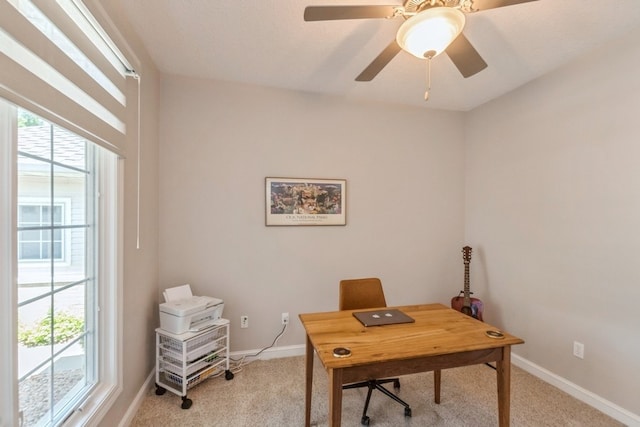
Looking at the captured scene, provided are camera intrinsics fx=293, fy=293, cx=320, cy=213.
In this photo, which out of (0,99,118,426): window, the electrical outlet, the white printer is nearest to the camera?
(0,99,118,426): window

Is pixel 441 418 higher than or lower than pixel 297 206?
lower

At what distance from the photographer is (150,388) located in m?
2.25

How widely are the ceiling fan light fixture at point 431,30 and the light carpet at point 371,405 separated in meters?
2.23

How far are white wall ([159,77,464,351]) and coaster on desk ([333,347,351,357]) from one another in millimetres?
1483

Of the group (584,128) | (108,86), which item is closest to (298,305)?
(108,86)

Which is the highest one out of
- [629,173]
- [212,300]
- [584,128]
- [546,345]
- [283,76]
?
[283,76]

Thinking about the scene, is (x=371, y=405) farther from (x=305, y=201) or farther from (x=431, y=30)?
(x=431, y=30)

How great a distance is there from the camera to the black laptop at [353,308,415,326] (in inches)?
69.3

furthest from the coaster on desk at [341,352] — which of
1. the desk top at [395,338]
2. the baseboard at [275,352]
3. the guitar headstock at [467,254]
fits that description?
the guitar headstock at [467,254]

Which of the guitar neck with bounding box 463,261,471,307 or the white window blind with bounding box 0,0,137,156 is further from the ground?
the white window blind with bounding box 0,0,137,156

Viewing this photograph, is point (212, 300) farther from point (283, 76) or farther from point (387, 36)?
point (387, 36)

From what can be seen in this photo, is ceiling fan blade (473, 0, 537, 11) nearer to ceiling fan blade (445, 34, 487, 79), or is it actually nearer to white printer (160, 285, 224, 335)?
ceiling fan blade (445, 34, 487, 79)

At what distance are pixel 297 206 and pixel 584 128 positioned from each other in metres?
2.39

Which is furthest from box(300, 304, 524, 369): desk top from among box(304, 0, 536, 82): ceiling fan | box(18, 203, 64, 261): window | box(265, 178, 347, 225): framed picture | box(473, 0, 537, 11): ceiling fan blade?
box(473, 0, 537, 11): ceiling fan blade
